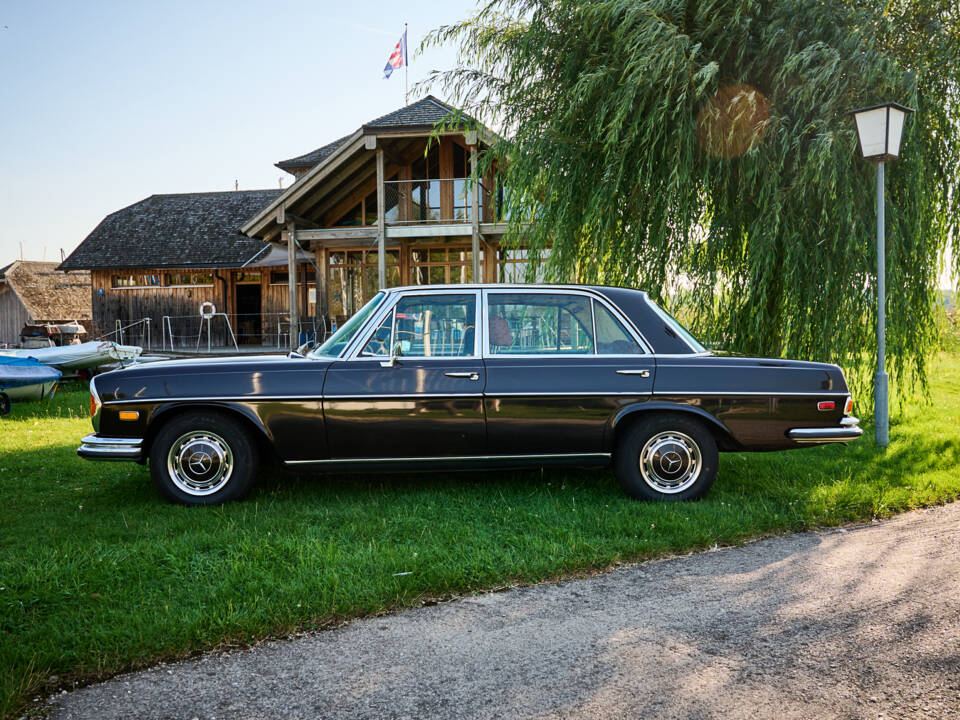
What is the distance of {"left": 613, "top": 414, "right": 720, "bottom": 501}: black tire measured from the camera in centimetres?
487

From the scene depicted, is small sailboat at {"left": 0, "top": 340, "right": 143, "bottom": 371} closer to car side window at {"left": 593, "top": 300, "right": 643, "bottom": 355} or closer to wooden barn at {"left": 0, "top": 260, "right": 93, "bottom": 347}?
car side window at {"left": 593, "top": 300, "right": 643, "bottom": 355}

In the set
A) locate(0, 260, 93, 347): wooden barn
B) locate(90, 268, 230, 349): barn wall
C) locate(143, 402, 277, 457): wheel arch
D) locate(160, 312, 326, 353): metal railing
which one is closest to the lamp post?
locate(143, 402, 277, 457): wheel arch

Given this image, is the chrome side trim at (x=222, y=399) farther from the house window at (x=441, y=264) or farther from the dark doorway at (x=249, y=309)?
the dark doorway at (x=249, y=309)

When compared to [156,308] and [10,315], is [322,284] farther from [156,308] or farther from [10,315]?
[10,315]

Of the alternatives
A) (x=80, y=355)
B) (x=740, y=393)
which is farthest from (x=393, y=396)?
(x=80, y=355)

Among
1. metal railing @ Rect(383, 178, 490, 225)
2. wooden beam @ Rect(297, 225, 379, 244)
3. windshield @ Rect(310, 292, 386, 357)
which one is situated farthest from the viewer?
metal railing @ Rect(383, 178, 490, 225)

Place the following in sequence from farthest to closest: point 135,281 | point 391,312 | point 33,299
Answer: point 33,299, point 135,281, point 391,312

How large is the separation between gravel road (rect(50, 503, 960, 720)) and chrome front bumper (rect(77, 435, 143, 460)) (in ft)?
7.79

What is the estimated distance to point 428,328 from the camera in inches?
196

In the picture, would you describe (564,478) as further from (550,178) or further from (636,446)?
(550,178)

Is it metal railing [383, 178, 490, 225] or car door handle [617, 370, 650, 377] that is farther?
metal railing [383, 178, 490, 225]

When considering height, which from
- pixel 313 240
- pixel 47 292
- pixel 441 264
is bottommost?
pixel 441 264

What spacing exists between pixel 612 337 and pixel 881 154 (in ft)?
12.1

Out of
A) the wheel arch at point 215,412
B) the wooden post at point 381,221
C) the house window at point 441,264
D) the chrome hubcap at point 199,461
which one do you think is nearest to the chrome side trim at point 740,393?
the wheel arch at point 215,412
